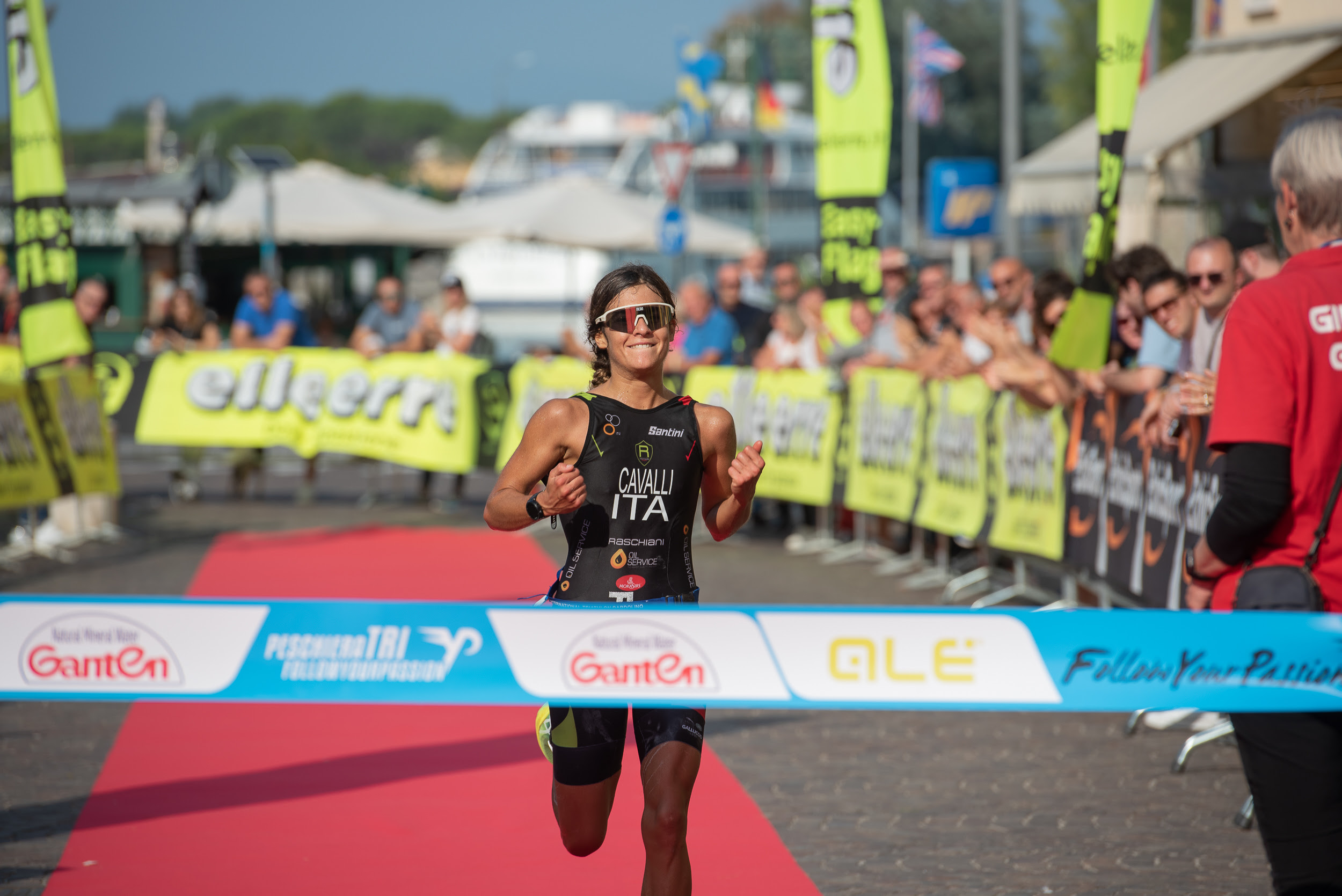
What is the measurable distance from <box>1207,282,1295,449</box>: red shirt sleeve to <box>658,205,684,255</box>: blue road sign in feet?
60.0

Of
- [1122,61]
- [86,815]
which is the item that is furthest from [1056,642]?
[1122,61]

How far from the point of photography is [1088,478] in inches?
345

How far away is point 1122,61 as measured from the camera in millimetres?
8500

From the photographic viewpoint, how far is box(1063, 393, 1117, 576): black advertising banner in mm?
8516

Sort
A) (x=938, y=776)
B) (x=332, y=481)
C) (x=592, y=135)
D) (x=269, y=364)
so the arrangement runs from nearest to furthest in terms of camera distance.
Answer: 1. (x=938, y=776)
2. (x=269, y=364)
3. (x=332, y=481)
4. (x=592, y=135)

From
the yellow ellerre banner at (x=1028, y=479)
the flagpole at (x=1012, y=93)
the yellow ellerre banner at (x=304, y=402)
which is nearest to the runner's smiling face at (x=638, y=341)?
the yellow ellerre banner at (x=1028, y=479)

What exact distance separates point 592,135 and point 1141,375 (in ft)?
395

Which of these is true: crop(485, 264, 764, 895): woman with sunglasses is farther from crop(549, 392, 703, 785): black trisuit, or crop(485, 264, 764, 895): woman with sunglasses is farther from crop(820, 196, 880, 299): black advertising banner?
crop(820, 196, 880, 299): black advertising banner

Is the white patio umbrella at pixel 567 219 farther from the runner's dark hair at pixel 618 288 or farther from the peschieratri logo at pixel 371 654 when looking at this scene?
the peschieratri logo at pixel 371 654

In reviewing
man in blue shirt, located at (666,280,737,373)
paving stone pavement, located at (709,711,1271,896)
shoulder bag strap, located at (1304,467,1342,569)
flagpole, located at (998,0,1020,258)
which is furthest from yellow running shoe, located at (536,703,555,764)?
flagpole, located at (998,0,1020,258)

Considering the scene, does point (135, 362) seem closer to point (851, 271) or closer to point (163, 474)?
point (163, 474)

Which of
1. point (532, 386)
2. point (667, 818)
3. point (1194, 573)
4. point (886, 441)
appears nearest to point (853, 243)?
point (886, 441)

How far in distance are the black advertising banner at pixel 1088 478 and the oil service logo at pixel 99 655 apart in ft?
19.9

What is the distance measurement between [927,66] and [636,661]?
32876mm
